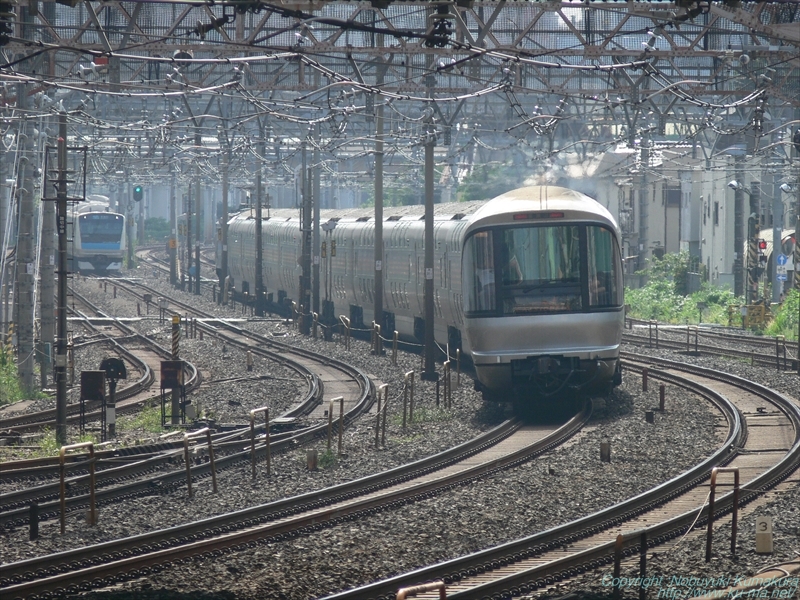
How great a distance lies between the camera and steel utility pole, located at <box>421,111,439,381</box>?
901 inches

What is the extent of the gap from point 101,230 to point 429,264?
38145 millimetres

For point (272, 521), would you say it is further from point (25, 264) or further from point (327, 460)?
point (25, 264)

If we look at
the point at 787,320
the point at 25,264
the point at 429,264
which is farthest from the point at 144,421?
the point at 787,320

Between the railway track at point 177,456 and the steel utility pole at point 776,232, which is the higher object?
the steel utility pole at point 776,232

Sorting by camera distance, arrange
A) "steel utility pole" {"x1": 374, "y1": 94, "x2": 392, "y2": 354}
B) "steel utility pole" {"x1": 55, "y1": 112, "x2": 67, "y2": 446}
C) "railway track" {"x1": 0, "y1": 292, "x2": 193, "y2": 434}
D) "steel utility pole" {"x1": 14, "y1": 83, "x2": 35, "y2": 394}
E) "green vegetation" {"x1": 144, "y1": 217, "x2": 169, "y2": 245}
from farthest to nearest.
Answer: "green vegetation" {"x1": 144, "y1": 217, "x2": 169, "y2": 245}, "steel utility pole" {"x1": 374, "y1": 94, "x2": 392, "y2": 354}, "steel utility pole" {"x1": 14, "y1": 83, "x2": 35, "y2": 394}, "railway track" {"x1": 0, "y1": 292, "x2": 193, "y2": 434}, "steel utility pole" {"x1": 55, "y1": 112, "x2": 67, "y2": 446}

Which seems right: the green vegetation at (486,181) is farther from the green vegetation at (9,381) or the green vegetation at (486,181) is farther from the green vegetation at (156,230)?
the green vegetation at (156,230)

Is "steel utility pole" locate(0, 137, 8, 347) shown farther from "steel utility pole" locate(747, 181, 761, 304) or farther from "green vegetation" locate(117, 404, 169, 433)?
"steel utility pole" locate(747, 181, 761, 304)

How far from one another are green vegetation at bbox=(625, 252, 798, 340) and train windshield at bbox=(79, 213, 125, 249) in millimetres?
25020

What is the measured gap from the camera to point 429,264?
23.4 metres

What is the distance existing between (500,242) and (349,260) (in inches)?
605

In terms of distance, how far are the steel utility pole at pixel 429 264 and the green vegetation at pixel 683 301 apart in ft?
42.0

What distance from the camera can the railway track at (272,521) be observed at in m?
9.42

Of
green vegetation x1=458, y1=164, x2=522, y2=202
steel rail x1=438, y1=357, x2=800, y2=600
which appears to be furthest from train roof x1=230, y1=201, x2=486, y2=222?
steel rail x1=438, y1=357, x2=800, y2=600

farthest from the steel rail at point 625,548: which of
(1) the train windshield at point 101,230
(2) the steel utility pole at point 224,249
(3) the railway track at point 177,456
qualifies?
(1) the train windshield at point 101,230
